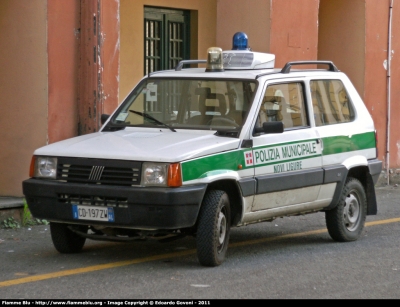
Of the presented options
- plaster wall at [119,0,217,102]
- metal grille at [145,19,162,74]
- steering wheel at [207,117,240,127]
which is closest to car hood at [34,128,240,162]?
steering wheel at [207,117,240,127]

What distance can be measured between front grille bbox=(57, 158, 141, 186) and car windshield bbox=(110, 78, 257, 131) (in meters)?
1.09

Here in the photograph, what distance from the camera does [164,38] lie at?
14625 millimetres

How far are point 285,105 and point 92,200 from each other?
2315 mm

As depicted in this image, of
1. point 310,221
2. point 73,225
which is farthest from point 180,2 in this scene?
point 73,225

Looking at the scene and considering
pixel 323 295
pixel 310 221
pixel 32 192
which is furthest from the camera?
pixel 310 221

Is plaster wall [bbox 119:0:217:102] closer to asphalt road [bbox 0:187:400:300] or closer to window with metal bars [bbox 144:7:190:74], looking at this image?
window with metal bars [bbox 144:7:190:74]

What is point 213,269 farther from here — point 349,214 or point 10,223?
point 10,223

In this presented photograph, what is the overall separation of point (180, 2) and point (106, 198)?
758cm

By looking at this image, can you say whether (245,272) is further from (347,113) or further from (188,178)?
(347,113)

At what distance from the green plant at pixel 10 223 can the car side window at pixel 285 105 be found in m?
3.51

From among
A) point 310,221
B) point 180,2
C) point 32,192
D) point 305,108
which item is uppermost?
point 180,2

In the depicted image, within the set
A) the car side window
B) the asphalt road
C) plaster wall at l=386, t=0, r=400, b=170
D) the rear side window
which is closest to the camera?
the asphalt road

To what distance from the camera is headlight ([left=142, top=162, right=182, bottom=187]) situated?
7.43 m

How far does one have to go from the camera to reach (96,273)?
762 centimetres
